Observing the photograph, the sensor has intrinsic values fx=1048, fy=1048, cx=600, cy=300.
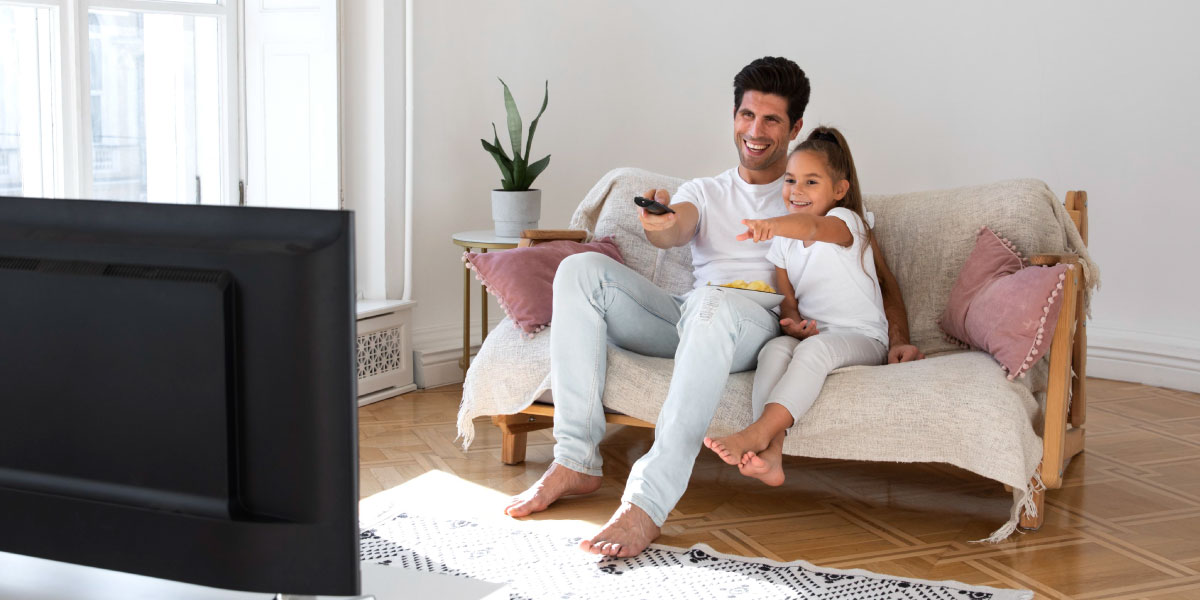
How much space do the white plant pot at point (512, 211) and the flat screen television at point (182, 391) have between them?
281 cm

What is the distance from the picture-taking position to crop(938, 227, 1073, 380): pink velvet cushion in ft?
7.87

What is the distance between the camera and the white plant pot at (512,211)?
12.0 feet

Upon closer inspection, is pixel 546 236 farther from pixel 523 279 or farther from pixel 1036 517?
pixel 1036 517

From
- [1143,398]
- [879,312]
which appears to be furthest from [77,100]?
[1143,398]

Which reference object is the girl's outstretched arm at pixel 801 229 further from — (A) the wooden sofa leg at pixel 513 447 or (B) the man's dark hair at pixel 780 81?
(A) the wooden sofa leg at pixel 513 447

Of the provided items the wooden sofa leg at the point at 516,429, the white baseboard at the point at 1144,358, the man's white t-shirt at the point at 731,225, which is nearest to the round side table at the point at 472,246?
the wooden sofa leg at the point at 516,429

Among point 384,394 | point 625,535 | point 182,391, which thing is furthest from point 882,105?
point 182,391

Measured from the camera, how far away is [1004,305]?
250cm

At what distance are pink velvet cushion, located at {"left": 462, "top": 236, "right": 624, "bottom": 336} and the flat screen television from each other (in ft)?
6.45

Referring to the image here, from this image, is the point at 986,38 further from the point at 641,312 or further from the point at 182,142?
the point at 182,142

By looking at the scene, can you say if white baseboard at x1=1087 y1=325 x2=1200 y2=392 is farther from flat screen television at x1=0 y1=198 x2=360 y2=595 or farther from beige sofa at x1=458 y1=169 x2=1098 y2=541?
flat screen television at x1=0 y1=198 x2=360 y2=595

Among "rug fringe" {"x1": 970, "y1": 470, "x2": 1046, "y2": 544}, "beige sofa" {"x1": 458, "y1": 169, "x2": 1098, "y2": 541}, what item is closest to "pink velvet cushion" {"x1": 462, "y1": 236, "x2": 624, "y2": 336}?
"beige sofa" {"x1": 458, "y1": 169, "x2": 1098, "y2": 541}

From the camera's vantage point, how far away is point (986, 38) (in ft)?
14.0

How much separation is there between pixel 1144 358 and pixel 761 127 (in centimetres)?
226
